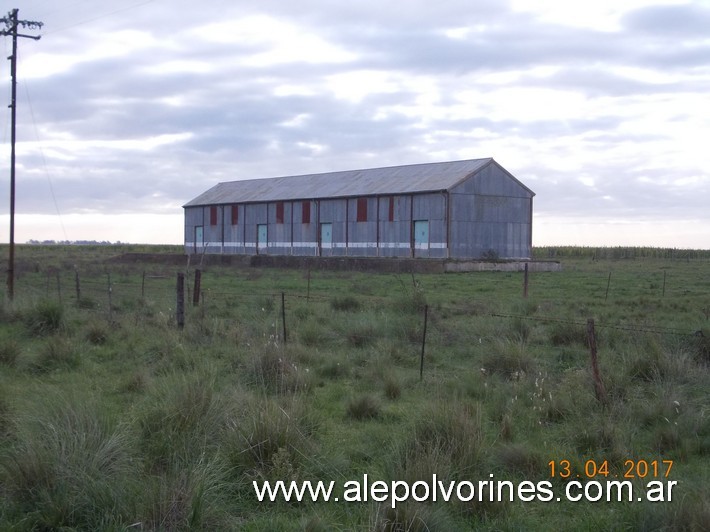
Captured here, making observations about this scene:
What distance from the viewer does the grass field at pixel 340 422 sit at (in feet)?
18.9

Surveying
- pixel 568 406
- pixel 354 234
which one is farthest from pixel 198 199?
pixel 568 406

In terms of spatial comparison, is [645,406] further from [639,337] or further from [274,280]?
[274,280]

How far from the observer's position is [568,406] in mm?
8680

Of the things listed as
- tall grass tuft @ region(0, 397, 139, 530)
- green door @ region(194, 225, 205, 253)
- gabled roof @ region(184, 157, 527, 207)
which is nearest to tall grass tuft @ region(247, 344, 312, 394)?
tall grass tuft @ region(0, 397, 139, 530)

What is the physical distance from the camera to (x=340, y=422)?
8.84 m

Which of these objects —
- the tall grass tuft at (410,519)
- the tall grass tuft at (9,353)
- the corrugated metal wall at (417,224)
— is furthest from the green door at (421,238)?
the tall grass tuft at (410,519)

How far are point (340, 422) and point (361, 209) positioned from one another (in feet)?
123

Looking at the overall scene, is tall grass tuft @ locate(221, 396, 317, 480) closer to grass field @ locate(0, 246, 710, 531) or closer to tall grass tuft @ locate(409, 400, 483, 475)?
grass field @ locate(0, 246, 710, 531)

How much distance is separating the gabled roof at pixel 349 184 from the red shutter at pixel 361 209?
0.44 meters

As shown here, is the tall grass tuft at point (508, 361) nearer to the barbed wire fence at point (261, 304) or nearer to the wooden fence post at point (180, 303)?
the barbed wire fence at point (261, 304)

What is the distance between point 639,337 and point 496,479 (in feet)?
22.4

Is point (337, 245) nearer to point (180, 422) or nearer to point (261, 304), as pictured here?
point (261, 304)

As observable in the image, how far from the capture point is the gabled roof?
143 ft

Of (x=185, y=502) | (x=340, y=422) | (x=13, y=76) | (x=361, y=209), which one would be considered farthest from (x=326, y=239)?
(x=185, y=502)
